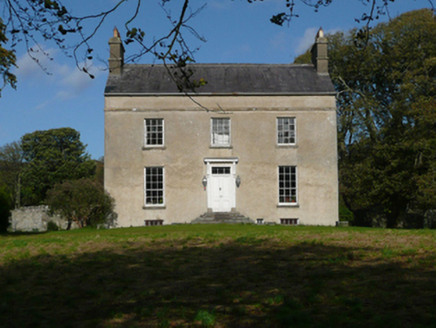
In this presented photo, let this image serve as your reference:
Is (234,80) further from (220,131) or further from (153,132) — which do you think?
(153,132)

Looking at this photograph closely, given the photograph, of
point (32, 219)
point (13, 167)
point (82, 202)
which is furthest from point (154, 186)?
point (13, 167)

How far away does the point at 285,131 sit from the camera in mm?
26734

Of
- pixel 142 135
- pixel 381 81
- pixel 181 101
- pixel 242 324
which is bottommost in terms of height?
pixel 242 324

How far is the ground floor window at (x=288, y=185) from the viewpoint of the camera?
2631cm

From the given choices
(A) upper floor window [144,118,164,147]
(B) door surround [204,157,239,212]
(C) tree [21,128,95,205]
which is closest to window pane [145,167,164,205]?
(A) upper floor window [144,118,164,147]

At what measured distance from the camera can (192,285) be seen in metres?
8.23

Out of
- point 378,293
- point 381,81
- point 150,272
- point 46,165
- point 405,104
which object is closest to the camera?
point 378,293

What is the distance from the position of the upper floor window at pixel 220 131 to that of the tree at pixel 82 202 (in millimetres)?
6385

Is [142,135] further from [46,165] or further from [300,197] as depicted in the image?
[46,165]

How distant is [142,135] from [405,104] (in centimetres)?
1688

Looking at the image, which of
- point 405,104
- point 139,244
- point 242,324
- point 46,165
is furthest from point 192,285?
point 46,165

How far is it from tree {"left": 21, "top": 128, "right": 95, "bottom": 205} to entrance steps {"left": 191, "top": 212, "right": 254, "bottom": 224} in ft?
114

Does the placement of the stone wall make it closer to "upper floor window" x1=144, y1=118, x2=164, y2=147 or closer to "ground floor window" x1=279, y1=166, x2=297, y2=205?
"upper floor window" x1=144, y1=118, x2=164, y2=147

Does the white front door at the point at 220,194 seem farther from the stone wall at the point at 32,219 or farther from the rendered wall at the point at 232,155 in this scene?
the stone wall at the point at 32,219
